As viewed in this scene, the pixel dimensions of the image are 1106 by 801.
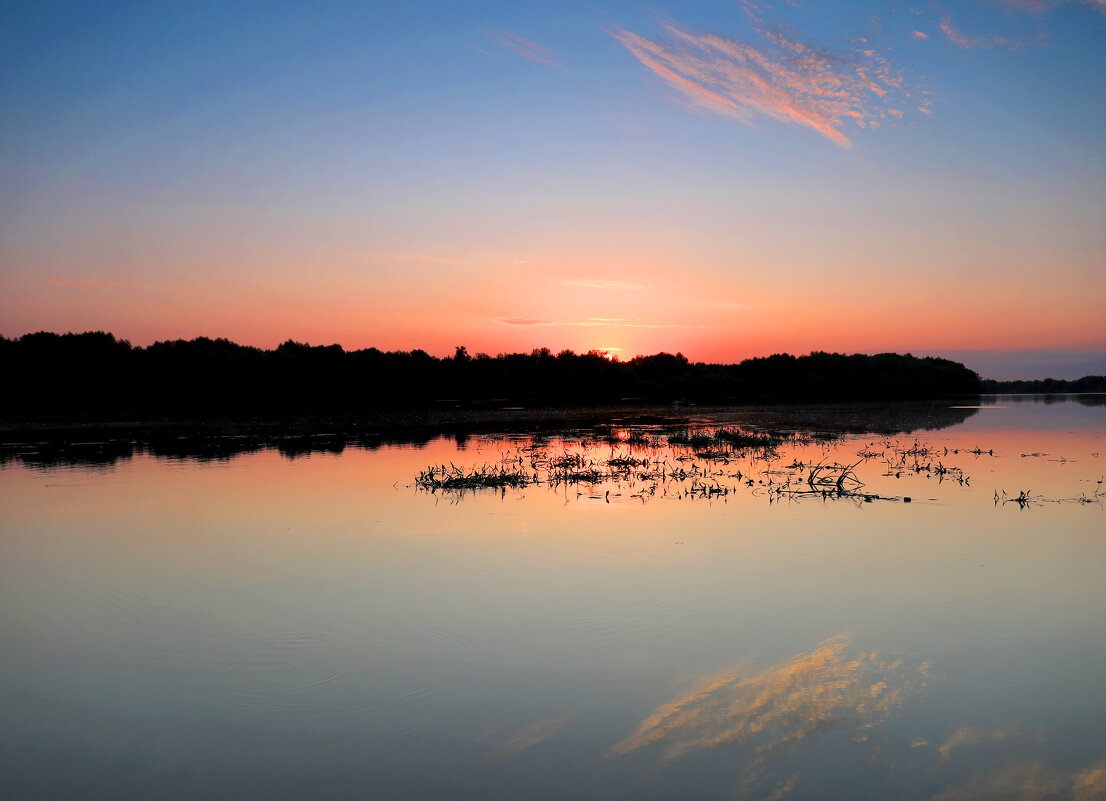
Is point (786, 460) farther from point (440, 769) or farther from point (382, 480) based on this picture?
point (440, 769)

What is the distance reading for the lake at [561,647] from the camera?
413 centimetres

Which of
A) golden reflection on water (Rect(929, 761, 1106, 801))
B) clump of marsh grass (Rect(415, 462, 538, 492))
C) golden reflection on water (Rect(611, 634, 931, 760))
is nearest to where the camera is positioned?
golden reflection on water (Rect(929, 761, 1106, 801))

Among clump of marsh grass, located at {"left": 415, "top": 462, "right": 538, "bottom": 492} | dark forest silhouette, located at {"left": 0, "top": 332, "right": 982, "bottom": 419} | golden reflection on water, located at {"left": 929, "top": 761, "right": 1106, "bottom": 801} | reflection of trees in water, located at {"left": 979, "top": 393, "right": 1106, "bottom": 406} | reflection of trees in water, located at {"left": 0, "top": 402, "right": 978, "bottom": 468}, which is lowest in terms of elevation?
golden reflection on water, located at {"left": 929, "top": 761, "right": 1106, "bottom": 801}

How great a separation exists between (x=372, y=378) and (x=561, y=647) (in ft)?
259

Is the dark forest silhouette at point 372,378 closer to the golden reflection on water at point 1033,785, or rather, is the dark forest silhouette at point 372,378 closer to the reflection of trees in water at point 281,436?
the reflection of trees in water at point 281,436

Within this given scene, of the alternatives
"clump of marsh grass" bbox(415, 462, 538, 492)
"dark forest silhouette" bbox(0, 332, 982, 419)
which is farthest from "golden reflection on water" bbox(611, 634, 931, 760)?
"dark forest silhouette" bbox(0, 332, 982, 419)

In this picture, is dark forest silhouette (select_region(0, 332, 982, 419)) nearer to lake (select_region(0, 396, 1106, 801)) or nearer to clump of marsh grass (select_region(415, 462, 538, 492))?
clump of marsh grass (select_region(415, 462, 538, 492))

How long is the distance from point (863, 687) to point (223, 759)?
4.58 meters

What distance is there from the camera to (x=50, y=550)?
9.96 metres

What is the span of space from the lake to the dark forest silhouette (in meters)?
43.1

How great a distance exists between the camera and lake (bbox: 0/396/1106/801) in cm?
413

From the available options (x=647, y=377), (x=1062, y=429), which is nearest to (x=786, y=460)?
(x=1062, y=429)

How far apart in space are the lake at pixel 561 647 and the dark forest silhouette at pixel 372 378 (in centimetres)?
4310

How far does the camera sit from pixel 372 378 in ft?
268
